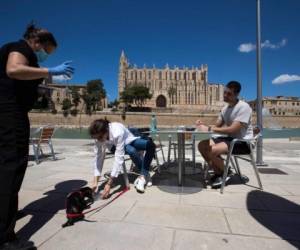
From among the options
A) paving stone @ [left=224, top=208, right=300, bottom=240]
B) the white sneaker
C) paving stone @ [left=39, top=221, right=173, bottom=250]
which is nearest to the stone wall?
the white sneaker

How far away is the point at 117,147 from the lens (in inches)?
128

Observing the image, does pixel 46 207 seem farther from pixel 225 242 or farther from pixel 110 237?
pixel 225 242

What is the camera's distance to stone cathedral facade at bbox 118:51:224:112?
84.9 metres

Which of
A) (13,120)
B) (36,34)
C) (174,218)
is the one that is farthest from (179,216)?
(36,34)

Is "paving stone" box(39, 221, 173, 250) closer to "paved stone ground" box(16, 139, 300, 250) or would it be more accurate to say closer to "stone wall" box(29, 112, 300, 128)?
"paved stone ground" box(16, 139, 300, 250)

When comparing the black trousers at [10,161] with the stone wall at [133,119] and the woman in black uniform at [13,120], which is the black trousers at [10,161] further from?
the stone wall at [133,119]

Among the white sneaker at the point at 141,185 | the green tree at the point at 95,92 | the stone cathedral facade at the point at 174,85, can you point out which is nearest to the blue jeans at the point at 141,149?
the white sneaker at the point at 141,185

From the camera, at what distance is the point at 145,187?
3.68m

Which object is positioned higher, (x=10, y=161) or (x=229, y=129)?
(x=229, y=129)

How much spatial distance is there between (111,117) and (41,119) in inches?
681

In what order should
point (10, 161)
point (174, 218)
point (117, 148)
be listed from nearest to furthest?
point (10, 161) < point (174, 218) < point (117, 148)

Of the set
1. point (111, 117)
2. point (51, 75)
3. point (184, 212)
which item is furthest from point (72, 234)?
point (111, 117)

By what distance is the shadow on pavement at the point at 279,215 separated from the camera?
217 cm

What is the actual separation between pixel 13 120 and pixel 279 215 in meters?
3.06
